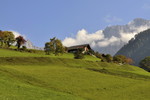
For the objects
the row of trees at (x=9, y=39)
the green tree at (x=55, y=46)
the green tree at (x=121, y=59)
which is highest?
the row of trees at (x=9, y=39)

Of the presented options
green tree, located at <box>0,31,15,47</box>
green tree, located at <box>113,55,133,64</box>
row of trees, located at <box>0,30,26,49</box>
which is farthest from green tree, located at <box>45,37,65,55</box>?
green tree, located at <box>113,55,133,64</box>

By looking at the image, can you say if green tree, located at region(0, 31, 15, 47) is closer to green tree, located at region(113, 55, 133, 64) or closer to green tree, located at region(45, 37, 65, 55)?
green tree, located at region(45, 37, 65, 55)

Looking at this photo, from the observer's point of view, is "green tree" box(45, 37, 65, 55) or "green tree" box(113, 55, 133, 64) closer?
"green tree" box(45, 37, 65, 55)

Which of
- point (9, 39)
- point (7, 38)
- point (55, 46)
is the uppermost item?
point (7, 38)

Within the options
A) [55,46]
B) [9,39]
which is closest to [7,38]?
[9,39]

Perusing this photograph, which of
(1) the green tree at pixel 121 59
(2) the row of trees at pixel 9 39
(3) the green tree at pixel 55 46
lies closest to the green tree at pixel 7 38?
(2) the row of trees at pixel 9 39

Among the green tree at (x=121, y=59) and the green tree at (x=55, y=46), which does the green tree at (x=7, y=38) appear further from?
the green tree at (x=121, y=59)

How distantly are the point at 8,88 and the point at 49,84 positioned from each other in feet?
33.3

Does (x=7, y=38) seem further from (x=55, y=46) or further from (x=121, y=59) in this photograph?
(x=121, y=59)

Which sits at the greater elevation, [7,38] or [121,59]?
[7,38]

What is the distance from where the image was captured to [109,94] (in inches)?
1523

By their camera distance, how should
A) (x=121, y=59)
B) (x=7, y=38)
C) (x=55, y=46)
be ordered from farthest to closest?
1. (x=121, y=59)
2. (x=7, y=38)
3. (x=55, y=46)

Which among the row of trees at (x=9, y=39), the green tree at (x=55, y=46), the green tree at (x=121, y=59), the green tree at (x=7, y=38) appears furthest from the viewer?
the green tree at (x=121, y=59)

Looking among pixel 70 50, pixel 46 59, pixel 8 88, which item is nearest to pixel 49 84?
pixel 8 88
